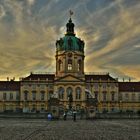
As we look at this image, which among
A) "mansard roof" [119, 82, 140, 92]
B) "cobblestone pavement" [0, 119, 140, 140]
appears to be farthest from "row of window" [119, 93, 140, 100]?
"cobblestone pavement" [0, 119, 140, 140]

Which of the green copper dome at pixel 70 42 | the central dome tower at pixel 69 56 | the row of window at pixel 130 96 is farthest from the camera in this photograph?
the row of window at pixel 130 96

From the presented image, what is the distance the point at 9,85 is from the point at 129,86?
120ft

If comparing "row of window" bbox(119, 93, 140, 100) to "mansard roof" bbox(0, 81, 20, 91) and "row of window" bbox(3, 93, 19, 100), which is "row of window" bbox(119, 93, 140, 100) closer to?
"row of window" bbox(3, 93, 19, 100)

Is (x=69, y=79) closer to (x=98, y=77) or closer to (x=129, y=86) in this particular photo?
(x=98, y=77)

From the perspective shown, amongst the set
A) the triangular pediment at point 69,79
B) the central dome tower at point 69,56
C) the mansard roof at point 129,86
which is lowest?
the mansard roof at point 129,86

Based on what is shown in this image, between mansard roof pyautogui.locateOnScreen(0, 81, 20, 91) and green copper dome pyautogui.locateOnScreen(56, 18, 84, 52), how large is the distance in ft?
56.8

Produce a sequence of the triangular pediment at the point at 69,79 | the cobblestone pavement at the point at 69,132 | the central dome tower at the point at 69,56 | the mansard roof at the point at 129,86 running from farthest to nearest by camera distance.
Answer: the mansard roof at the point at 129,86 → the central dome tower at the point at 69,56 → the triangular pediment at the point at 69,79 → the cobblestone pavement at the point at 69,132

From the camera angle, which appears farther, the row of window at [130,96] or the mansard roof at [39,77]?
the row of window at [130,96]

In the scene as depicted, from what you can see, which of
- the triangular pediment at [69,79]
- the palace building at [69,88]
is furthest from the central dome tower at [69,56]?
the triangular pediment at [69,79]

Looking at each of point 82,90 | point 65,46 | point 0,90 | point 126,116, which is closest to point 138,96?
point 82,90

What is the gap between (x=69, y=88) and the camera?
116 metres

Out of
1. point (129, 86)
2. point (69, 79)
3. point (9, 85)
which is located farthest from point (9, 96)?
point (129, 86)

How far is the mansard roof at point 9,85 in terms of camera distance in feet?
404

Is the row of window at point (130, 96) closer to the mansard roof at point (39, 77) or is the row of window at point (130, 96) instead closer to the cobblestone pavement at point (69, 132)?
the mansard roof at point (39, 77)
